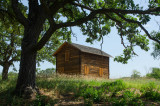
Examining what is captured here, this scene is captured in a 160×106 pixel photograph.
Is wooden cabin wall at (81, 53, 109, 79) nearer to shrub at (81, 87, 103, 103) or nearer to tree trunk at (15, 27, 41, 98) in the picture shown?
tree trunk at (15, 27, 41, 98)

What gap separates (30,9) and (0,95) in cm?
563

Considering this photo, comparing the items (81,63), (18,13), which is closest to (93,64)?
(81,63)

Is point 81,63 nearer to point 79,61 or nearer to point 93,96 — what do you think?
point 79,61

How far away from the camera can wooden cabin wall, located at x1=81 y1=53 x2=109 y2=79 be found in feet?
81.4

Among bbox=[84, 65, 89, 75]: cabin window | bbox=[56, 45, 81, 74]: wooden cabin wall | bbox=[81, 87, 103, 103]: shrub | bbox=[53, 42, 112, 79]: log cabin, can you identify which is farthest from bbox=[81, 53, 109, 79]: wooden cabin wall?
bbox=[81, 87, 103, 103]: shrub

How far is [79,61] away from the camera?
2436 centimetres

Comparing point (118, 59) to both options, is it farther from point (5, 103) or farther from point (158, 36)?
point (5, 103)

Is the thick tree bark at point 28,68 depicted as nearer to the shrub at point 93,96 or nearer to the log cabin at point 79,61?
the shrub at point 93,96

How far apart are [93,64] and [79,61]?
9.66 feet

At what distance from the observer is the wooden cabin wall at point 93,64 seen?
24.8 m

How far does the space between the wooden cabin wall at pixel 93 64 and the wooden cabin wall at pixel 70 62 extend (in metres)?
0.77

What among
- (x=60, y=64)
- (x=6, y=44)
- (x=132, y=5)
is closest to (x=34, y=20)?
(x=132, y=5)

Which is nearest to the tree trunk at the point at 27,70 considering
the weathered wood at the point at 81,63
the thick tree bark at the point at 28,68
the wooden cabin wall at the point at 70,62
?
the thick tree bark at the point at 28,68

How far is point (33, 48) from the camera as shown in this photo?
31.2 ft
